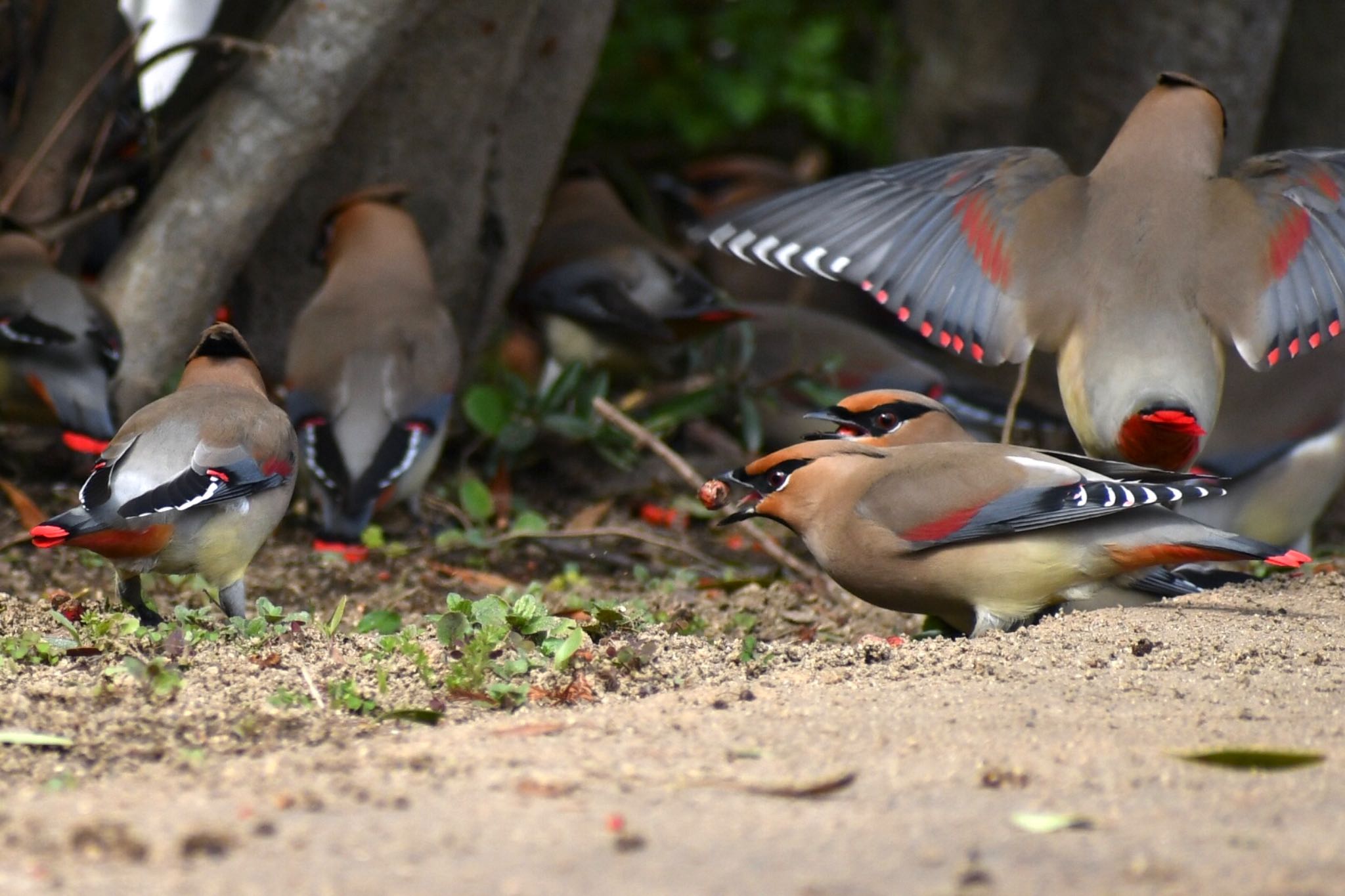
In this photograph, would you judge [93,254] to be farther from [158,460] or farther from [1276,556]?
[1276,556]

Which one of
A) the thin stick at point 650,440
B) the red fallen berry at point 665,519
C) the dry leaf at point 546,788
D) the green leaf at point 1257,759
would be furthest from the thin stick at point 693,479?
the dry leaf at point 546,788

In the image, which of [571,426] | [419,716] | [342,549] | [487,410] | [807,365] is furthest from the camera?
[807,365]

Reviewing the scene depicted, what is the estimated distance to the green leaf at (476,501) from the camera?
5.95 m

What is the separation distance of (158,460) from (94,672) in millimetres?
845

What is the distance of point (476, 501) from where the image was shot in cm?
597

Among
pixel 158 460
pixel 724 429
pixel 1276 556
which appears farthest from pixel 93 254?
pixel 1276 556

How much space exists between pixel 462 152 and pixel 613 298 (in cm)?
89

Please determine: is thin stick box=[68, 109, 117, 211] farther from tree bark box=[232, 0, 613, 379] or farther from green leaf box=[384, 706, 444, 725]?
green leaf box=[384, 706, 444, 725]

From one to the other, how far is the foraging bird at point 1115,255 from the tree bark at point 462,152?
1782 millimetres

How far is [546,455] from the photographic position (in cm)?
669

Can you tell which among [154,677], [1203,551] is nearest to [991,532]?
[1203,551]

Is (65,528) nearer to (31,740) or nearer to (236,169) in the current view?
(31,740)

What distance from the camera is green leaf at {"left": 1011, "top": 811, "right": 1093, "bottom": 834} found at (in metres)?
2.39

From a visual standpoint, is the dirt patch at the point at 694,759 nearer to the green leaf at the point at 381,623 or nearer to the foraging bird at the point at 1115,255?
the green leaf at the point at 381,623
